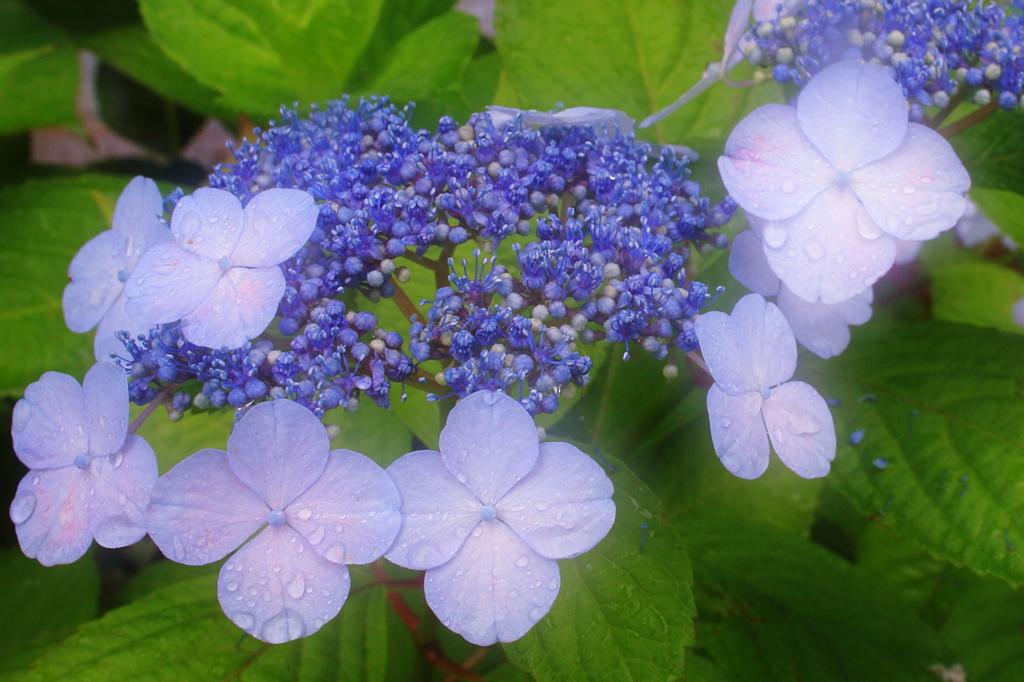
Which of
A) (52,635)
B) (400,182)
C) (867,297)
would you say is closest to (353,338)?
(400,182)

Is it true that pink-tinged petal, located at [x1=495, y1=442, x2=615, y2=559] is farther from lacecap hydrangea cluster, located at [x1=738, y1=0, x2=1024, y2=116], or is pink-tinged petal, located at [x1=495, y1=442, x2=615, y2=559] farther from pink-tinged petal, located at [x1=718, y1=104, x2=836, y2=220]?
lacecap hydrangea cluster, located at [x1=738, y1=0, x2=1024, y2=116]

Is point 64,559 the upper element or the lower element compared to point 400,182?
lower

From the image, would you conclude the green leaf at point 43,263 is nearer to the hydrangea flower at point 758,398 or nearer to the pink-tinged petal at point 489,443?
the pink-tinged petal at point 489,443

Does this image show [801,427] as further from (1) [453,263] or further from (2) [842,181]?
(1) [453,263]

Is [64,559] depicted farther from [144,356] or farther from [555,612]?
[555,612]

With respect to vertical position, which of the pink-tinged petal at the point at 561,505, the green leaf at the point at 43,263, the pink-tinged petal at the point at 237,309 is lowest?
the green leaf at the point at 43,263

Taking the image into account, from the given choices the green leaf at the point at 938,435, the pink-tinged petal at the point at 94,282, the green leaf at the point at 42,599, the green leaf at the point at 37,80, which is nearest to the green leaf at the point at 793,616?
the green leaf at the point at 938,435

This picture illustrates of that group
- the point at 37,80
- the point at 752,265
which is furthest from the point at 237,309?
the point at 37,80
